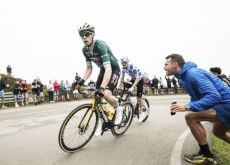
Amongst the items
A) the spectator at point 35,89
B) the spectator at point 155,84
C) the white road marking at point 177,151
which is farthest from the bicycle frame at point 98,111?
the spectator at point 155,84

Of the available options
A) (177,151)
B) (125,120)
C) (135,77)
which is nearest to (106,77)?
(177,151)

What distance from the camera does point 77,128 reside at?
6656mm

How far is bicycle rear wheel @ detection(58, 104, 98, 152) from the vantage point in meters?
6.32

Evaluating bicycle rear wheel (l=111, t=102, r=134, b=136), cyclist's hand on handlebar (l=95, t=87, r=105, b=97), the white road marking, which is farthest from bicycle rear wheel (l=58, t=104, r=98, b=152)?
the white road marking

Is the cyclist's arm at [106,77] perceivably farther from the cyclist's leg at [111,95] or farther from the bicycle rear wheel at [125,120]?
the bicycle rear wheel at [125,120]

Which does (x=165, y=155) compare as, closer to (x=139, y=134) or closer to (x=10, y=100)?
(x=139, y=134)

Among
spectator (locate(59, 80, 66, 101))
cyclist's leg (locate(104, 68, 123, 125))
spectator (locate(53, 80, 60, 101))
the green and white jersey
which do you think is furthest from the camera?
spectator (locate(59, 80, 66, 101))

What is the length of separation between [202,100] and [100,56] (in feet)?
8.81

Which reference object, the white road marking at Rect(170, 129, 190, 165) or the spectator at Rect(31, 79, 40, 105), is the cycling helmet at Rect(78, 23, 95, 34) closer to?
the white road marking at Rect(170, 129, 190, 165)

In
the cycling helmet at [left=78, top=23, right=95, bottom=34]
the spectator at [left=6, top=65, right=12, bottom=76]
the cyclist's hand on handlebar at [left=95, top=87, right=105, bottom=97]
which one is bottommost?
the cyclist's hand on handlebar at [left=95, top=87, right=105, bottom=97]

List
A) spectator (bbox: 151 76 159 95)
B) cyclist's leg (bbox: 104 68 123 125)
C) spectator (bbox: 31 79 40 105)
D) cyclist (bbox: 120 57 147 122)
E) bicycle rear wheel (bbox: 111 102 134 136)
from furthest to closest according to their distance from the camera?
spectator (bbox: 151 76 159 95), spectator (bbox: 31 79 40 105), cyclist (bbox: 120 57 147 122), bicycle rear wheel (bbox: 111 102 134 136), cyclist's leg (bbox: 104 68 123 125)

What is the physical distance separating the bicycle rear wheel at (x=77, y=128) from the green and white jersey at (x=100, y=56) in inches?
38.3

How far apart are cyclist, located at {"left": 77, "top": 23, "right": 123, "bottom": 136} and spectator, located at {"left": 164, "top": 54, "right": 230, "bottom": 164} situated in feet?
5.17

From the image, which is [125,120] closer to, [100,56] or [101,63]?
[101,63]
